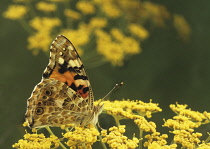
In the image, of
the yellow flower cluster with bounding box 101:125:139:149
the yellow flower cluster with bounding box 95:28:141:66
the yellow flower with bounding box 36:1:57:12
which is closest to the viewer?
the yellow flower cluster with bounding box 101:125:139:149

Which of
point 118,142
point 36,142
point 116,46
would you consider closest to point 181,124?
point 118,142

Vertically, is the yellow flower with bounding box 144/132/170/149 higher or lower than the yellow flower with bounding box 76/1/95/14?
lower

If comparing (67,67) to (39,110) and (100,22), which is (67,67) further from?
(100,22)

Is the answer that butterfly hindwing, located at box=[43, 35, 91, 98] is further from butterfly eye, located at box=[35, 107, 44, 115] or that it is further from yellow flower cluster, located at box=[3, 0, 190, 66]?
yellow flower cluster, located at box=[3, 0, 190, 66]

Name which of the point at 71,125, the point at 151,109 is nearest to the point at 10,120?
the point at 71,125

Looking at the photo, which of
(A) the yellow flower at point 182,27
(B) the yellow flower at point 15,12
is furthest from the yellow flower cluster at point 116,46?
(B) the yellow flower at point 15,12

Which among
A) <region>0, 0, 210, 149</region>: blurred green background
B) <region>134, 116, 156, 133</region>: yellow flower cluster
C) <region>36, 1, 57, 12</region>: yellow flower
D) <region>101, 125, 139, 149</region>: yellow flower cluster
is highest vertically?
<region>36, 1, 57, 12</region>: yellow flower

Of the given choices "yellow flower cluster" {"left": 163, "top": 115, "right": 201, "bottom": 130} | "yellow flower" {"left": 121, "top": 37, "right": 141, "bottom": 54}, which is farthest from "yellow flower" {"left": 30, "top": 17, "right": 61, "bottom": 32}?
"yellow flower cluster" {"left": 163, "top": 115, "right": 201, "bottom": 130}
